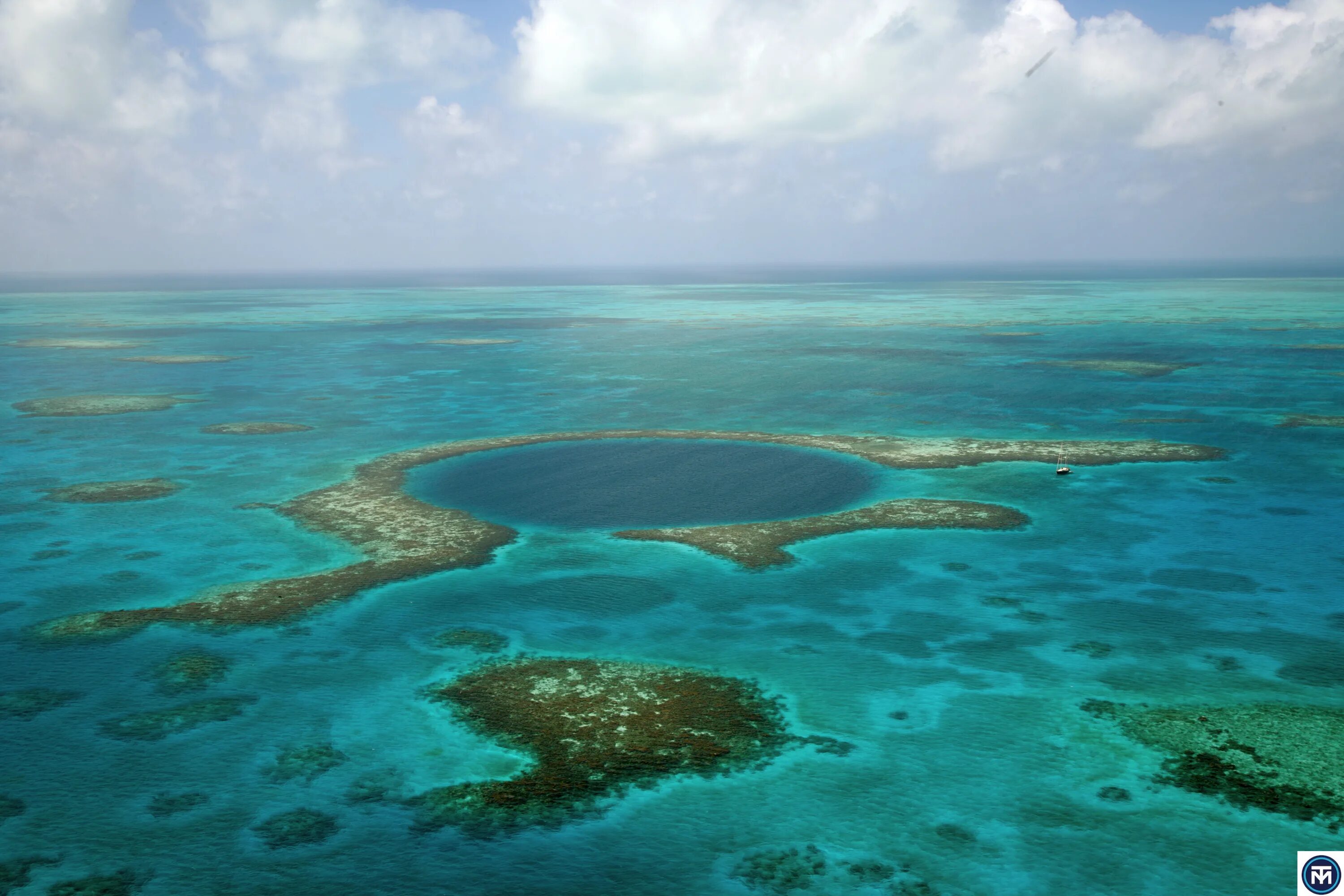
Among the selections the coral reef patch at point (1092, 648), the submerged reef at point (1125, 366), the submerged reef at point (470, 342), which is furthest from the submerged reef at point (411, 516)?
the submerged reef at point (470, 342)

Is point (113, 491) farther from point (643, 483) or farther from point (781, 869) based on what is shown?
point (781, 869)

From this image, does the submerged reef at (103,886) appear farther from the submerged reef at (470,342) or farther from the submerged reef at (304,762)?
the submerged reef at (470,342)

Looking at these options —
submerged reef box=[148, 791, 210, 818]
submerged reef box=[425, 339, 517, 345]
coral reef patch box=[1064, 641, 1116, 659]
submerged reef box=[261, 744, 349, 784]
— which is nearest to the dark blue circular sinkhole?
coral reef patch box=[1064, 641, 1116, 659]

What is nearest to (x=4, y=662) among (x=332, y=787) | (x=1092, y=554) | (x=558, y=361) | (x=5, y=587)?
(x=5, y=587)

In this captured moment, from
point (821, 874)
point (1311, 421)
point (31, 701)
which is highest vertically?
point (1311, 421)

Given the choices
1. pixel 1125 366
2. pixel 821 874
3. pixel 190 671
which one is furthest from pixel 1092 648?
pixel 1125 366
